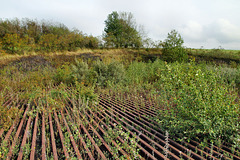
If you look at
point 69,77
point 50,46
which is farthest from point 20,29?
point 69,77

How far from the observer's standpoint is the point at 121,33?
83.1 ft

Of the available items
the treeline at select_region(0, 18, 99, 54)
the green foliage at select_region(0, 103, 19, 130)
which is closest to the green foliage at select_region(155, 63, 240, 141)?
the green foliage at select_region(0, 103, 19, 130)

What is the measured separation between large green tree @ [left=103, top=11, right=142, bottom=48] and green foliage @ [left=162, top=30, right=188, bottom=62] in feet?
33.1

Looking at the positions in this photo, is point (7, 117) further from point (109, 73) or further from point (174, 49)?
point (174, 49)

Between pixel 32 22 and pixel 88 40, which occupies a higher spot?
pixel 32 22

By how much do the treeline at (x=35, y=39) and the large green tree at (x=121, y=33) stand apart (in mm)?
3893

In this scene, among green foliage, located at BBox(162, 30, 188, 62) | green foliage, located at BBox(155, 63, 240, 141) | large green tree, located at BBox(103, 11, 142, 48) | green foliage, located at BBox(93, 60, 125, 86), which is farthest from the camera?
large green tree, located at BBox(103, 11, 142, 48)

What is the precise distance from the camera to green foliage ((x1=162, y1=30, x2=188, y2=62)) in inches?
389

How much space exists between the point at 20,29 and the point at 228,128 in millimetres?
19806

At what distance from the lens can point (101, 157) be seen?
183 cm

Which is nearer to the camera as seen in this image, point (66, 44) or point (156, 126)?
point (156, 126)

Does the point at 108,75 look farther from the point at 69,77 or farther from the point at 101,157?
the point at 101,157

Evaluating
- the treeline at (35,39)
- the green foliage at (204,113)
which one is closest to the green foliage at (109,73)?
the green foliage at (204,113)

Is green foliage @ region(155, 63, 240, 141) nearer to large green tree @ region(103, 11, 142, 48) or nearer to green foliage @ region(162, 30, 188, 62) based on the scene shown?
green foliage @ region(162, 30, 188, 62)
